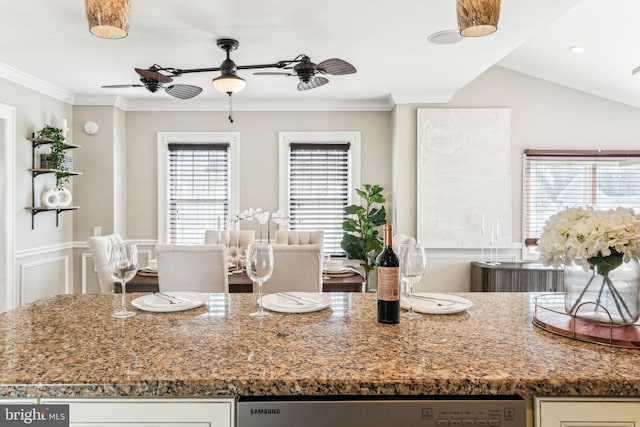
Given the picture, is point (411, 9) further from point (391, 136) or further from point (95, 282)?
point (95, 282)

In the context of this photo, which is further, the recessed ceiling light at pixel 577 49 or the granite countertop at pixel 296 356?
the recessed ceiling light at pixel 577 49

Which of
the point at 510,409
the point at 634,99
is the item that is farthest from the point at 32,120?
the point at 634,99

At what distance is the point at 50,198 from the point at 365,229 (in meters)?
3.29

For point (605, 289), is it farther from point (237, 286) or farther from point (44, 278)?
point (44, 278)

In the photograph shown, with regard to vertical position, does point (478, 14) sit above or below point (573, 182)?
above

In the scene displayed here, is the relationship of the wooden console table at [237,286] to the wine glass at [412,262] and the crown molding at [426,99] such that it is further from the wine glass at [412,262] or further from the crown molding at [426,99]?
the crown molding at [426,99]

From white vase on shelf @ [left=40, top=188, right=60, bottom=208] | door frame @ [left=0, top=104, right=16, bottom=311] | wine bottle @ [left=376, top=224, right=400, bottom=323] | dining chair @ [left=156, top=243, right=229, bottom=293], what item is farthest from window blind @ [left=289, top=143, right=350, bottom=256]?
wine bottle @ [left=376, top=224, right=400, bottom=323]

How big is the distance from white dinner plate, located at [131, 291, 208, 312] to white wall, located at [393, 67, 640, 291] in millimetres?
3459

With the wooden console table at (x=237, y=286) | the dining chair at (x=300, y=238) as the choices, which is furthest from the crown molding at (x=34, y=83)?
the dining chair at (x=300, y=238)

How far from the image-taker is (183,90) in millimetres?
3395

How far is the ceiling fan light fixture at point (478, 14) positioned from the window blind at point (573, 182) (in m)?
4.09

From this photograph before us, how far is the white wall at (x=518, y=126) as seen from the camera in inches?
186

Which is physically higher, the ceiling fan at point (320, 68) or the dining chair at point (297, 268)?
the ceiling fan at point (320, 68)

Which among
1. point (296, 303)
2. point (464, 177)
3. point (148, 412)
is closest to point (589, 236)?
point (296, 303)
